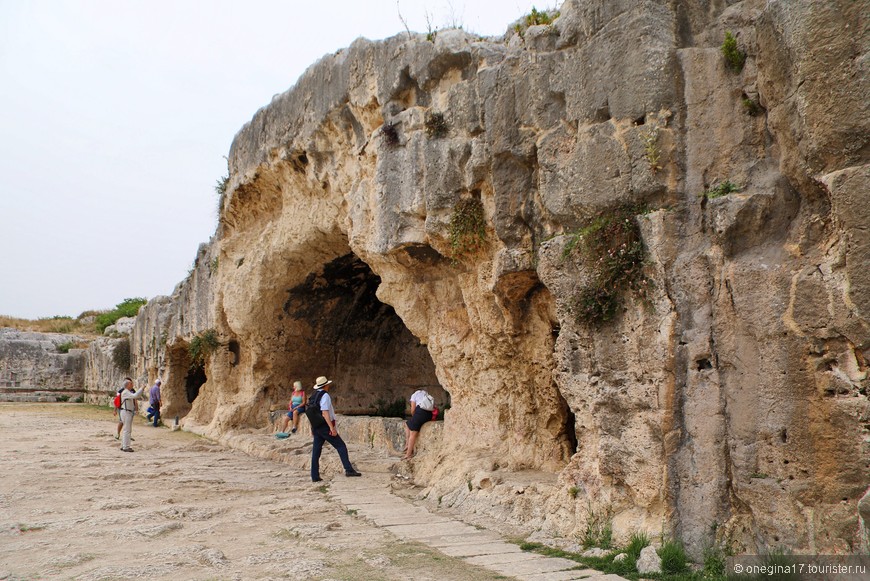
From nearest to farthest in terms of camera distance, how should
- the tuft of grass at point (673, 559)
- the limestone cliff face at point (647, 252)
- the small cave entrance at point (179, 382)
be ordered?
the limestone cliff face at point (647, 252)
the tuft of grass at point (673, 559)
the small cave entrance at point (179, 382)

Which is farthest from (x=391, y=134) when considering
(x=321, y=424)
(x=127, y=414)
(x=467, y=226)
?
(x=127, y=414)

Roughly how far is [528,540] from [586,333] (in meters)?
1.64

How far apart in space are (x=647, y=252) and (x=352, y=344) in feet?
33.3

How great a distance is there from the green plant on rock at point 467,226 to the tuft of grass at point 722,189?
267cm

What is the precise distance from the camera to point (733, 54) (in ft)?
15.5

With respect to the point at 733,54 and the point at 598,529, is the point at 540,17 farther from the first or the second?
the point at 598,529

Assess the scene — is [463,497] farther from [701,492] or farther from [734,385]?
[734,385]

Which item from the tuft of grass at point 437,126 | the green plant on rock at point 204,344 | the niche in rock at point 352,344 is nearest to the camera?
the tuft of grass at point 437,126

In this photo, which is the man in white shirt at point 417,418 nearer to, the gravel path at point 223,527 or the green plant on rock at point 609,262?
the gravel path at point 223,527

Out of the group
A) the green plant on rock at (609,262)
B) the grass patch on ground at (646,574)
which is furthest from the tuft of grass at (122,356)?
the grass patch on ground at (646,574)

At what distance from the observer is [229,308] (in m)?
13.7

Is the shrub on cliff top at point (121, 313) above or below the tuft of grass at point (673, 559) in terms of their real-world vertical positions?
above

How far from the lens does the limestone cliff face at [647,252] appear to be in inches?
154

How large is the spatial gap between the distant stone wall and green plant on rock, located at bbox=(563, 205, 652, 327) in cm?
2659
